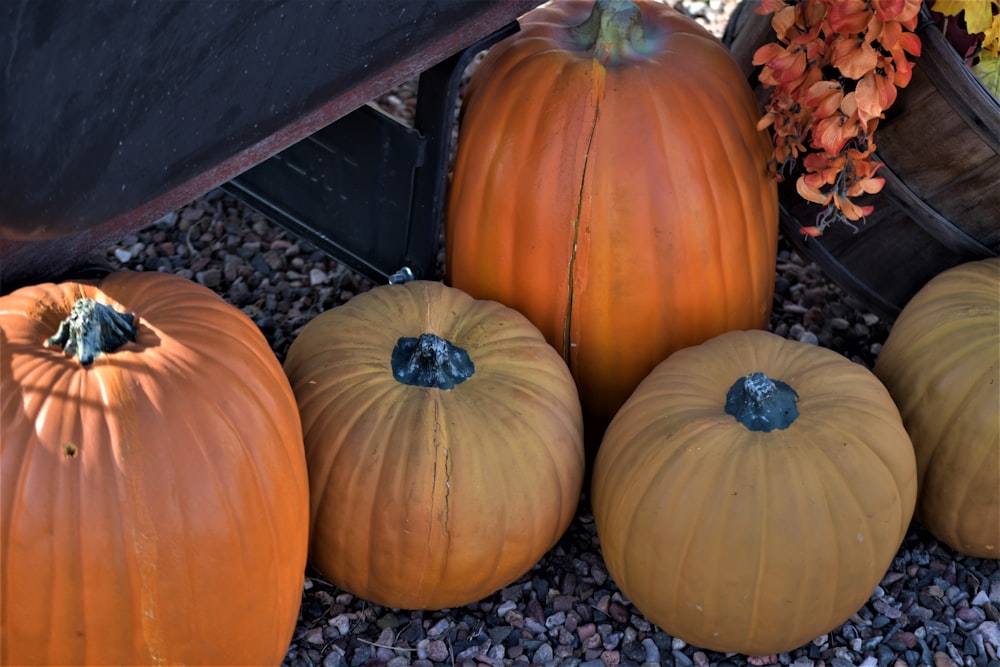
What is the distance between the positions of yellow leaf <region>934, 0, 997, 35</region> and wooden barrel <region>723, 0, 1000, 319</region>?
40mm

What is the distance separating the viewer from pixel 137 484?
4.97ft

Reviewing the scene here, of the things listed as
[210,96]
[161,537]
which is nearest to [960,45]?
[210,96]

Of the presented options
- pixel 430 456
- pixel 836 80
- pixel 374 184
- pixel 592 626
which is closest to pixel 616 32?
pixel 836 80

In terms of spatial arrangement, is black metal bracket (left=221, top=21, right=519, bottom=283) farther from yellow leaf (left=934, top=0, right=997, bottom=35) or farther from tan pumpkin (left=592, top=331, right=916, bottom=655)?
yellow leaf (left=934, top=0, right=997, bottom=35)

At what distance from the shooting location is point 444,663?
198cm

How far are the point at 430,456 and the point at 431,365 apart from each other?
0.17 metres

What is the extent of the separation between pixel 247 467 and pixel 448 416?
385 mm

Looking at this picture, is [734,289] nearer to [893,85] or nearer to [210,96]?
[893,85]

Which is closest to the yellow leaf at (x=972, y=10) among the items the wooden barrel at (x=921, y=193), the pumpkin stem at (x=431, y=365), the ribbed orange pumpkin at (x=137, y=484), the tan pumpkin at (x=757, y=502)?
the wooden barrel at (x=921, y=193)

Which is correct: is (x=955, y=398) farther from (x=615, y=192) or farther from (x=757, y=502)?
(x=615, y=192)

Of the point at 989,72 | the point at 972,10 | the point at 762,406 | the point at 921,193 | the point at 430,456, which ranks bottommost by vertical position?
the point at 430,456

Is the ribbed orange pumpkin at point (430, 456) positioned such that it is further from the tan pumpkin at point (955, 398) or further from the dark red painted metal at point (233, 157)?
the tan pumpkin at point (955, 398)

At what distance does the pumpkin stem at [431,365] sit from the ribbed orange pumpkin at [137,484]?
11.1 inches

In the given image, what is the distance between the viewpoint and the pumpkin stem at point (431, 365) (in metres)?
1.90
